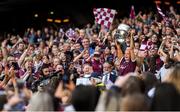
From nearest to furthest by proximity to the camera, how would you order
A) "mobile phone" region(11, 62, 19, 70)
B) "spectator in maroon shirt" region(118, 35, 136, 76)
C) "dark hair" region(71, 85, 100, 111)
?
"dark hair" region(71, 85, 100, 111), "spectator in maroon shirt" region(118, 35, 136, 76), "mobile phone" region(11, 62, 19, 70)

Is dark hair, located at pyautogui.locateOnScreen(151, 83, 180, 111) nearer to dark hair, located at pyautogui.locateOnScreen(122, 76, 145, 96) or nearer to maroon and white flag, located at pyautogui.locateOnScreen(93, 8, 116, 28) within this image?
dark hair, located at pyautogui.locateOnScreen(122, 76, 145, 96)

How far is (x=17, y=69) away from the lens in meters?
13.4

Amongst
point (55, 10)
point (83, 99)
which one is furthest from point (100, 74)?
point (55, 10)

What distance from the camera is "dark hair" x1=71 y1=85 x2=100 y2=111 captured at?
22.0 feet

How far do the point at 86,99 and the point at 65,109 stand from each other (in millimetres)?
421

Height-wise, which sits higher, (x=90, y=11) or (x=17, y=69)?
(x=90, y=11)

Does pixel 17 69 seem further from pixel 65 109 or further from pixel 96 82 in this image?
pixel 65 109

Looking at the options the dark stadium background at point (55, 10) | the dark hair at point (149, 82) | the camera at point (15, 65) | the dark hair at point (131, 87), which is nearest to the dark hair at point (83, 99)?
the dark hair at point (131, 87)

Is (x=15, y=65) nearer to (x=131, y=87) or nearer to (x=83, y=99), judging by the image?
(x=83, y=99)

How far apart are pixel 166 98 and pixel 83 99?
1.02 m

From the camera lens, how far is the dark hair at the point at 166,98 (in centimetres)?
637

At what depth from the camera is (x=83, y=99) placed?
6.72 metres

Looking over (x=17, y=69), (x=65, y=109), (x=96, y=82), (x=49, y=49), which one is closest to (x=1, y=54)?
(x=49, y=49)

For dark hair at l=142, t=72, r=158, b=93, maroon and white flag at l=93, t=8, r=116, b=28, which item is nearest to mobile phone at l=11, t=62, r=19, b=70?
maroon and white flag at l=93, t=8, r=116, b=28
